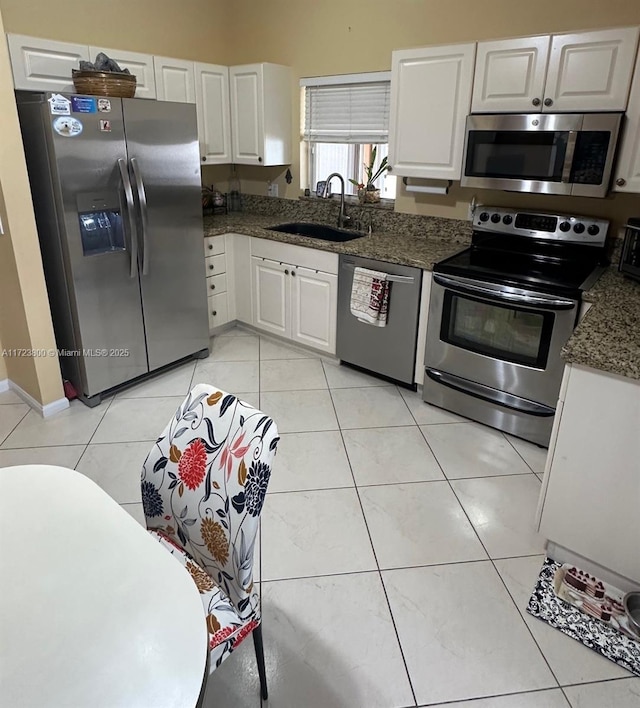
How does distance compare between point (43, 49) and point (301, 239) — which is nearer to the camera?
point (43, 49)

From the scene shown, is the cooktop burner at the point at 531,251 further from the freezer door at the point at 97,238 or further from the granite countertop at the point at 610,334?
the freezer door at the point at 97,238

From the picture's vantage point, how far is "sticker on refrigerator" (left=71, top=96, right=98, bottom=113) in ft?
8.39

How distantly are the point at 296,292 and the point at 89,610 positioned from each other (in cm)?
290

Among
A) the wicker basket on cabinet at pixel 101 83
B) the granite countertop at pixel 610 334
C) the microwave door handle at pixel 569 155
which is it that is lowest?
the granite countertop at pixel 610 334

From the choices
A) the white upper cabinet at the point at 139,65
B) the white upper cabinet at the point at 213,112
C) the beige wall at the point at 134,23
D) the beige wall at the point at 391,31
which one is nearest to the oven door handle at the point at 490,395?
the beige wall at the point at 391,31

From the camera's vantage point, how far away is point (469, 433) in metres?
2.89

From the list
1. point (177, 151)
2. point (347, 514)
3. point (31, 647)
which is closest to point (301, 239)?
point (177, 151)

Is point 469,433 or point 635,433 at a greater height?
point 635,433

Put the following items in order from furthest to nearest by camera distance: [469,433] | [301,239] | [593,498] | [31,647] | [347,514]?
[301,239]
[469,433]
[347,514]
[593,498]
[31,647]

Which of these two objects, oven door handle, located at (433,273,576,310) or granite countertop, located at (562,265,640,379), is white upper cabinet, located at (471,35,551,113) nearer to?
oven door handle, located at (433,273,576,310)

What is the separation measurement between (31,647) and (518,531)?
188 centimetres

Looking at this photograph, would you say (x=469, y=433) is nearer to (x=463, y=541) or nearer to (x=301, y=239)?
(x=463, y=541)

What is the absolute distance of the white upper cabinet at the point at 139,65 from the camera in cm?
324

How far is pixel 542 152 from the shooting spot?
102 inches
